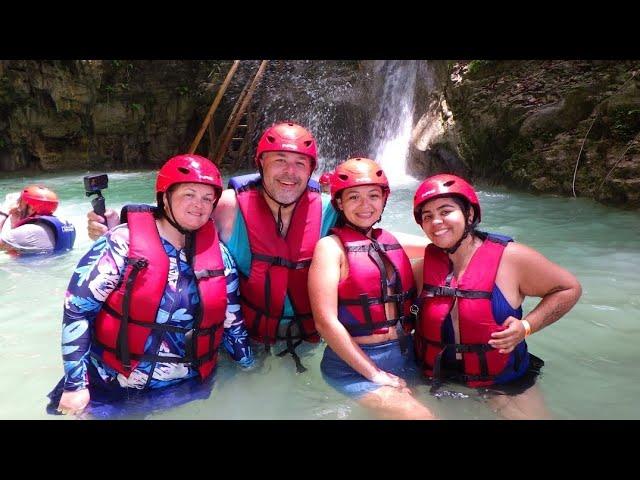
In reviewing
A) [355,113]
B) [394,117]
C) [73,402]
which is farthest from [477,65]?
[73,402]

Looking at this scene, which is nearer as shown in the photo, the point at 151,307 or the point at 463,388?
the point at 151,307

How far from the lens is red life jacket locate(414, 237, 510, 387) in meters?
2.96

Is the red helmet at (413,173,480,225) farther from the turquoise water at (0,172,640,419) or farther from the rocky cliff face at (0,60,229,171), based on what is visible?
the rocky cliff face at (0,60,229,171)

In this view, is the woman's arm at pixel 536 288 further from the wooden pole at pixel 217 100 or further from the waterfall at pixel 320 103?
the wooden pole at pixel 217 100

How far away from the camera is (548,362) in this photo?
375cm

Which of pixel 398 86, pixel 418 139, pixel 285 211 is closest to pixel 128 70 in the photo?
pixel 398 86

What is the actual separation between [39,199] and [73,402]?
15.8 feet

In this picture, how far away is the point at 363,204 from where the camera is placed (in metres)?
3.28

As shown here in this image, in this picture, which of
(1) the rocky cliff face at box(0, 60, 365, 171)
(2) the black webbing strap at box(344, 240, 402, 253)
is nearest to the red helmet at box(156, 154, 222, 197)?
(2) the black webbing strap at box(344, 240, 402, 253)

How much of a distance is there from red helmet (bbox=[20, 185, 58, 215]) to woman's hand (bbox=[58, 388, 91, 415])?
471 cm

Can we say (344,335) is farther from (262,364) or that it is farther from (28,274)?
(28,274)

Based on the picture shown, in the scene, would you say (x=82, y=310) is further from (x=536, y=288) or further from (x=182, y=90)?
(x=182, y=90)

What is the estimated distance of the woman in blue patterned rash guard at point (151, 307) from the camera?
2.71m

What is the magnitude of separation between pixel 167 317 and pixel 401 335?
5.13ft
